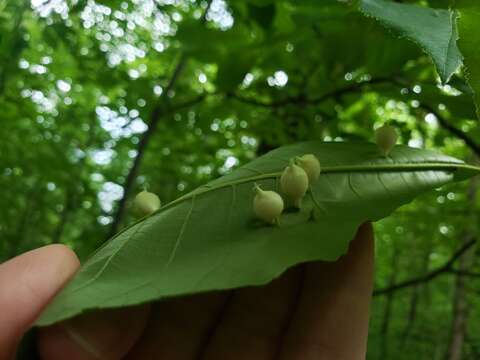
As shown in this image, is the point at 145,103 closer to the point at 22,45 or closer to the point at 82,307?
the point at 22,45

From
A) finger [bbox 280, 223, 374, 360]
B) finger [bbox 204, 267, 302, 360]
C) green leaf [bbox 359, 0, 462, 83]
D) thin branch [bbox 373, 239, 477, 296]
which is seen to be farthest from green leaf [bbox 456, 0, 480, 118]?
thin branch [bbox 373, 239, 477, 296]

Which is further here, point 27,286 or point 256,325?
point 256,325

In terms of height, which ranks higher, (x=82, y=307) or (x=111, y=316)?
(x=82, y=307)

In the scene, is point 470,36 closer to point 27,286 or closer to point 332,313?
point 332,313

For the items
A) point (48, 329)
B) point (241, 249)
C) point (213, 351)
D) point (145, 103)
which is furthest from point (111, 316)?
point (145, 103)

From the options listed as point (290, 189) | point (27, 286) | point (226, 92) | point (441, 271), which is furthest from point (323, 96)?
point (27, 286)

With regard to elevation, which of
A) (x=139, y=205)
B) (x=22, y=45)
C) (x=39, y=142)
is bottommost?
(x=39, y=142)

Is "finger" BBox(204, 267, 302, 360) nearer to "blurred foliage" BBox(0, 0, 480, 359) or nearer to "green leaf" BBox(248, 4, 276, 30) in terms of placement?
"blurred foliage" BBox(0, 0, 480, 359)
